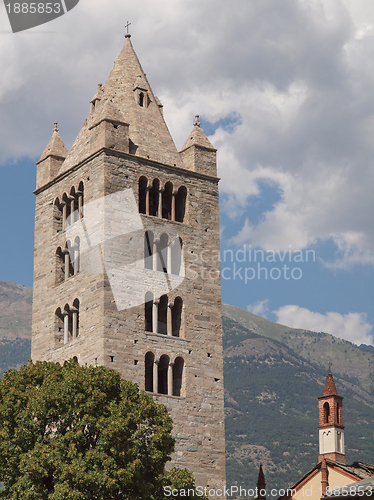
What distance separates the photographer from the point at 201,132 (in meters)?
56.9

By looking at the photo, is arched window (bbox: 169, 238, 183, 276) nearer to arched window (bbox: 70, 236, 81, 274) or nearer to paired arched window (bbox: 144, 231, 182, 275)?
paired arched window (bbox: 144, 231, 182, 275)

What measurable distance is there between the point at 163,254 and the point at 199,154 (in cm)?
693

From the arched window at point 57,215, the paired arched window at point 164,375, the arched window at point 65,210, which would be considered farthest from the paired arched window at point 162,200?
the paired arched window at point 164,375

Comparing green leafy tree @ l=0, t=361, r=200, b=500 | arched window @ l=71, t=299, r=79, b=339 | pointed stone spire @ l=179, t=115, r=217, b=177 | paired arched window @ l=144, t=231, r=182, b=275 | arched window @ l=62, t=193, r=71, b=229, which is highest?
pointed stone spire @ l=179, t=115, r=217, b=177

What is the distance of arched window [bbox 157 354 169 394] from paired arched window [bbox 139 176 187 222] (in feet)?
25.5

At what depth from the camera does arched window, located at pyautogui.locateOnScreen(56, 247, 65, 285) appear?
53812mm

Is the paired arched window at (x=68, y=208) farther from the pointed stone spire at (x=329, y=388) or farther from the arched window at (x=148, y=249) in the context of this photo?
the pointed stone spire at (x=329, y=388)

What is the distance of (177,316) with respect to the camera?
171ft

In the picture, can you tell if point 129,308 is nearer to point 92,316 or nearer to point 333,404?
point 92,316

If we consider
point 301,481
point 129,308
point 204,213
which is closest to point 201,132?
point 204,213

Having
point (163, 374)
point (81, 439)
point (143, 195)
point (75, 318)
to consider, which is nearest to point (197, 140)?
point (143, 195)

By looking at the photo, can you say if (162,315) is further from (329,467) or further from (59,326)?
(329,467)

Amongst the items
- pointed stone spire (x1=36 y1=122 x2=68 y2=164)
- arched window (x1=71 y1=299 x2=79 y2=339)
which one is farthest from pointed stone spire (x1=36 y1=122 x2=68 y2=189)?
arched window (x1=71 y1=299 x2=79 y2=339)

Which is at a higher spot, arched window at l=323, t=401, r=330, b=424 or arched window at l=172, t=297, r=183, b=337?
arched window at l=172, t=297, r=183, b=337
